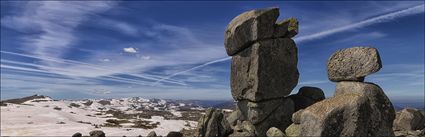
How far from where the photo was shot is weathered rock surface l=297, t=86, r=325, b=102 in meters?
43.4

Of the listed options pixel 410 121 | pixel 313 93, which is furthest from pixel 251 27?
Result: pixel 410 121

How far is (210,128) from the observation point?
42.9 metres

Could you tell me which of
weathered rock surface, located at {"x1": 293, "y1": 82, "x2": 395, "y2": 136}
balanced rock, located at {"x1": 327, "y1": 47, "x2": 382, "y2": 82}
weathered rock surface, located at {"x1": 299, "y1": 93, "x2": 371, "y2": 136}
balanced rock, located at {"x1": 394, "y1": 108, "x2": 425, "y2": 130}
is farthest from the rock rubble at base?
balanced rock, located at {"x1": 394, "y1": 108, "x2": 425, "y2": 130}

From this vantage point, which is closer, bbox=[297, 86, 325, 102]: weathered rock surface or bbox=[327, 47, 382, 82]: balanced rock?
bbox=[327, 47, 382, 82]: balanced rock

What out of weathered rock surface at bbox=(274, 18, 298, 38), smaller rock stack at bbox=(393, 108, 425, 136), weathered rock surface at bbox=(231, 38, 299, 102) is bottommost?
smaller rock stack at bbox=(393, 108, 425, 136)

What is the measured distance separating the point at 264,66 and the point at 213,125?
902 centimetres

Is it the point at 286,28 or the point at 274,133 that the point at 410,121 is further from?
the point at 274,133

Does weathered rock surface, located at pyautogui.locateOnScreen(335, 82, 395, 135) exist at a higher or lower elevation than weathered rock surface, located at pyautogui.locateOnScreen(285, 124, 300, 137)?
higher

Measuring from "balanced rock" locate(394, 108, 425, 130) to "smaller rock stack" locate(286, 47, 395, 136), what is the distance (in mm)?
23237

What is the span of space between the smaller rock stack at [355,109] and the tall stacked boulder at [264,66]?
8069 millimetres

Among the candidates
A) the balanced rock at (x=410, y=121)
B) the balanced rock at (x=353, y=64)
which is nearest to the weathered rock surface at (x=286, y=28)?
the balanced rock at (x=353, y=64)

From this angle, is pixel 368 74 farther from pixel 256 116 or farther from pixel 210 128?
pixel 210 128

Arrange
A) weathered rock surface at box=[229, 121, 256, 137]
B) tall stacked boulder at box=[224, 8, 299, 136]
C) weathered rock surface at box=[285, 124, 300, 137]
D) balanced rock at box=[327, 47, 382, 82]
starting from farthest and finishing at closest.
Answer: tall stacked boulder at box=[224, 8, 299, 136] → weathered rock surface at box=[229, 121, 256, 137] → weathered rock surface at box=[285, 124, 300, 137] → balanced rock at box=[327, 47, 382, 82]

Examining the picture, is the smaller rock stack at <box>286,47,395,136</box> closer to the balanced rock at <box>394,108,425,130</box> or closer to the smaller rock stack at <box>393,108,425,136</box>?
the smaller rock stack at <box>393,108,425,136</box>
